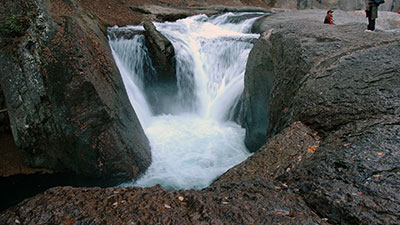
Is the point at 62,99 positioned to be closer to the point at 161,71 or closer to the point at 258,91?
the point at 258,91

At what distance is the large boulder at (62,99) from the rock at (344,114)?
10.3 ft

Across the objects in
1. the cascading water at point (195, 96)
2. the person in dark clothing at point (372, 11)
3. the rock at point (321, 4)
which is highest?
the rock at point (321, 4)

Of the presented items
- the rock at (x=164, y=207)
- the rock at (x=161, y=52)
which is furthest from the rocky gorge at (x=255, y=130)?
the rock at (x=161, y=52)

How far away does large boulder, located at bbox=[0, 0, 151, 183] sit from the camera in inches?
200

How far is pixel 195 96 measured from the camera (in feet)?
31.5

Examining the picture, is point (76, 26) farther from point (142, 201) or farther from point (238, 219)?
point (238, 219)

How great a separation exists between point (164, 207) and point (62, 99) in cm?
399

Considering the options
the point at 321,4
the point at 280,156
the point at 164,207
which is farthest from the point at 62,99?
the point at 321,4

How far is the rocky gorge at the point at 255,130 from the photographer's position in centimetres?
196

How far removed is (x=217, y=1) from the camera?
67.2 ft

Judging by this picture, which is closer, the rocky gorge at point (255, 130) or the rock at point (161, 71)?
the rocky gorge at point (255, 130)

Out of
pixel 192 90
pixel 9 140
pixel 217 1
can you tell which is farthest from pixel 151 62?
pixel 217 1

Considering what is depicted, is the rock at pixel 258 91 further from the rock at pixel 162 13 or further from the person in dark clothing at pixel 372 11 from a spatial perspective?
the rock at pixel 162 13

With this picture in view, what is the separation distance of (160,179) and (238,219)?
417 centimetres
